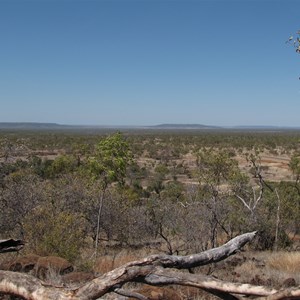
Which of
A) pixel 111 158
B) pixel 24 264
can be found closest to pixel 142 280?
pixel 24 264

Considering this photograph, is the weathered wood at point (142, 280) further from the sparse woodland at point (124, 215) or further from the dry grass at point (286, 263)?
the dry grass at point (286, 263)

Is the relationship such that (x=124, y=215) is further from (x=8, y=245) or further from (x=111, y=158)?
(x=8, y=245)

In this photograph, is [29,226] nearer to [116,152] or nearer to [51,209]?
[51,209]

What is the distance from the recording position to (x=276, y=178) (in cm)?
4000

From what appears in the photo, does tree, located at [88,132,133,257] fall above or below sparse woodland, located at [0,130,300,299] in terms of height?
above

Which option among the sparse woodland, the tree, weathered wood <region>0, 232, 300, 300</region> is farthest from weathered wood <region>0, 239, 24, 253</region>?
the tree

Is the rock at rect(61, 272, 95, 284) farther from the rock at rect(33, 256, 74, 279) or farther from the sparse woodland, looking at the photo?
the sparse woodland

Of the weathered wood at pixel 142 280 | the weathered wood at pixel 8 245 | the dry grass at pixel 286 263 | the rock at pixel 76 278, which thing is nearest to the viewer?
the weathered wood at pixel 142 280

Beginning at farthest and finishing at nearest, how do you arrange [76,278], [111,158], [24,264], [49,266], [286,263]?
[111,158], [286,263], [24,264], [49,266], [76,278]

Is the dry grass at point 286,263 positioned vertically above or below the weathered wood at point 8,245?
below

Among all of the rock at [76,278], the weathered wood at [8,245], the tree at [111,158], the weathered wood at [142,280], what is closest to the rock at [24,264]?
the rock at [76,278]

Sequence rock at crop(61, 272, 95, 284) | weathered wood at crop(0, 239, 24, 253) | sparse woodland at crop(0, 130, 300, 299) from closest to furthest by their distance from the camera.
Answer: weathered wood at crop(0, 239, 24, 253)
rock at crop(61, 272, 95, 284)
sparse woodland at crop(0, 130, 300, 299)

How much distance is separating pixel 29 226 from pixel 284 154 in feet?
193

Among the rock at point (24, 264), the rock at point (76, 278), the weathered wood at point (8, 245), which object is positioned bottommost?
the rock at point (24, 264)
